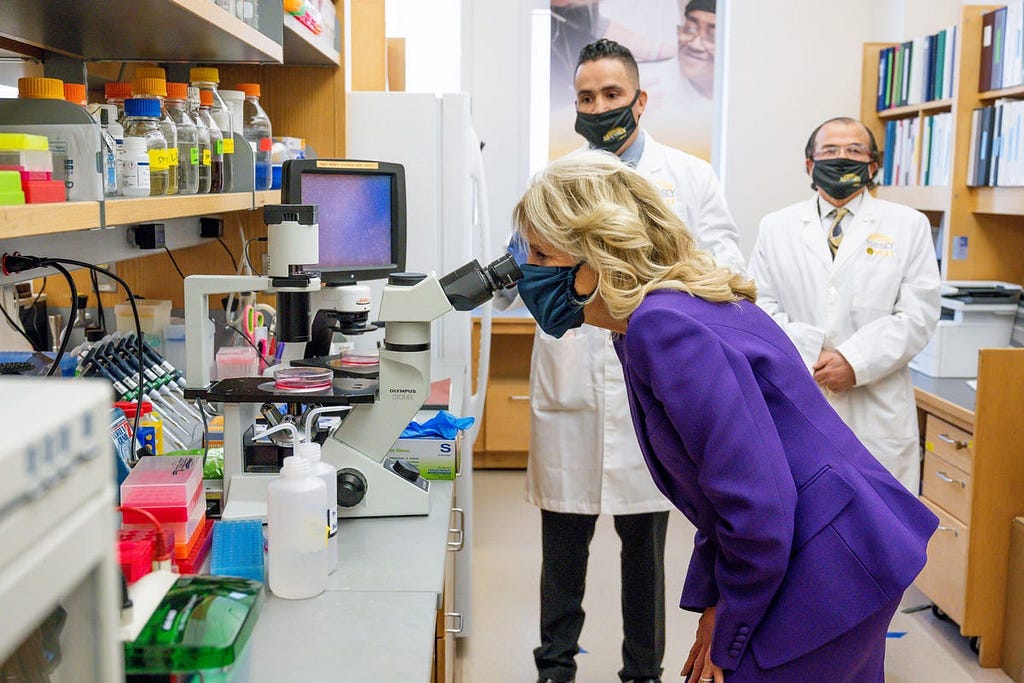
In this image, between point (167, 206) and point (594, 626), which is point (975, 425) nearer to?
point (594, 626)

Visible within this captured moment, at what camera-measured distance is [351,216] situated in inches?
88.2

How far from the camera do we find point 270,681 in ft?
3.65

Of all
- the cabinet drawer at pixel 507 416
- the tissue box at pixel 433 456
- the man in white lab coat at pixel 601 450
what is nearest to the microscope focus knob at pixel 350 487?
Result: the tissue box at pixel 433 456

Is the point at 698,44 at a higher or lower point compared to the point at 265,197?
higher

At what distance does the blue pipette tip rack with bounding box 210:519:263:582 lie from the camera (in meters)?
1.34

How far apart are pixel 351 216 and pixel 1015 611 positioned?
6.67 ft

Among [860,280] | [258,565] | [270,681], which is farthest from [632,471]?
[270,681]

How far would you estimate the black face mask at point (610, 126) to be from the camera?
2572 mm

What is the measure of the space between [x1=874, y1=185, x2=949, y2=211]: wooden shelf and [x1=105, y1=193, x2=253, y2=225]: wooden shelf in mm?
2670

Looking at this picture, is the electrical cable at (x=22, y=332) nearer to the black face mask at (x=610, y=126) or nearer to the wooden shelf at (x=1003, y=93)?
the black face mask at (x=610, y=126)

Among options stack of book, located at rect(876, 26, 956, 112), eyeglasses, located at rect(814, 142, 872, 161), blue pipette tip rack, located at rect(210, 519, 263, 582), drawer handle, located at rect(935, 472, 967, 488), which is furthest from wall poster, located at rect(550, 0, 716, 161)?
blue pipette tip rack, located at rect(210, 519, 263, 582)

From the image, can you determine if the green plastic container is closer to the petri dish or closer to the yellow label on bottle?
the petri dish

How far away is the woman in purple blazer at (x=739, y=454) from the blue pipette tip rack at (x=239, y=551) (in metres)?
0.56

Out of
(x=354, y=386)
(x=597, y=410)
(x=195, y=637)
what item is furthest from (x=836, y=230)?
(x=195, y=637)
